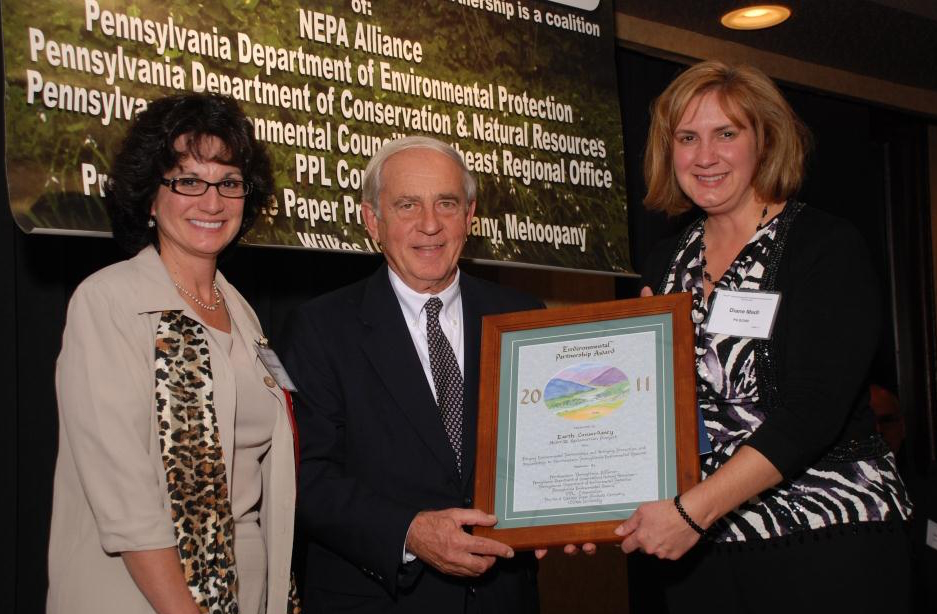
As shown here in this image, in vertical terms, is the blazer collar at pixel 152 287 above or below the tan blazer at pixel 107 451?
above

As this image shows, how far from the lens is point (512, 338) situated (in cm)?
225

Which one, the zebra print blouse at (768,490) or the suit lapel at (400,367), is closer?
the zebra print blouse at (768,490)

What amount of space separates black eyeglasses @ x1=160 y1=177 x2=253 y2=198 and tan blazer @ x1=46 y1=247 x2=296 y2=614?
0.82ft

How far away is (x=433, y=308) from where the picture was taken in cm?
238

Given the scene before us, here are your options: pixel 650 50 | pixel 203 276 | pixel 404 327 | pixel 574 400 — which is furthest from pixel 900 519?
pixel 650 50

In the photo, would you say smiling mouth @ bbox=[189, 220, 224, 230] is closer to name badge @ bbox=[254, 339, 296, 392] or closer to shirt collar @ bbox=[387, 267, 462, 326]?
name badge @ bbox=[254, 339, 296, 392]

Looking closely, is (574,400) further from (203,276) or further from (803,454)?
(203,276)

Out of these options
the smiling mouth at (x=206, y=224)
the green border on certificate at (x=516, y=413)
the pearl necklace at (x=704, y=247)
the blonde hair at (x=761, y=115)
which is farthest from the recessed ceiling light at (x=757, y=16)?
the smiling mouth at (x=206, y=224)

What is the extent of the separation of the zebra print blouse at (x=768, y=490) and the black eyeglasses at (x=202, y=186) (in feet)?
3.93

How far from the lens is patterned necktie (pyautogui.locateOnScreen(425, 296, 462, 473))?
2252 millimetres

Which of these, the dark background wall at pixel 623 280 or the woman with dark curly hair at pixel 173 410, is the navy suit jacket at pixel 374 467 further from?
the dark background wall at pixel 623 280

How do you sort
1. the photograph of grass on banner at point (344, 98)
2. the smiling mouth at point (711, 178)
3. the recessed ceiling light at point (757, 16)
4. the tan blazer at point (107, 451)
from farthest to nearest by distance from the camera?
the recessed ceiling light at point (757, 16), the photograph of grass on banner at point (344, 98), the smiling mouth at point (711, 178), the tan blazer at point (107, 451)

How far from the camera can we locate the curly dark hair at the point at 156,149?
7.32ft

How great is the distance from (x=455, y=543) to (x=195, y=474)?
1.96 ft
